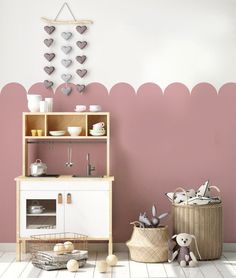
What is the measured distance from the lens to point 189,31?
6.21 m

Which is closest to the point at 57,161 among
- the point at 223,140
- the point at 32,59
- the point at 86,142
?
the point at 86,142

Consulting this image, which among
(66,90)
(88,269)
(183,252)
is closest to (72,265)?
(88,269)

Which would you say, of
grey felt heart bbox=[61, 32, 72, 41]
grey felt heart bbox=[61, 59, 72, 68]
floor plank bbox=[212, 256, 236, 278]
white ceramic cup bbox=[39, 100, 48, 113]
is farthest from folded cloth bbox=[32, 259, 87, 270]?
grey felt heart bbox=[61, 32, 72, 41]

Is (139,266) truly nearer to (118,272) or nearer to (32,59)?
(118,272)

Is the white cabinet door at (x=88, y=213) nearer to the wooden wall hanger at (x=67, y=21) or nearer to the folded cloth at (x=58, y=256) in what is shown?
the folded cloth at (x=58, y=256)

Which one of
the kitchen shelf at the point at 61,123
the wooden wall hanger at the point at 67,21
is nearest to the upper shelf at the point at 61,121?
the kitchen shelf at the point at 61,123

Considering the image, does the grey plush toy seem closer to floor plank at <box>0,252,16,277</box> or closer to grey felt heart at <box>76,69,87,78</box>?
floor plank at <box>0,252,16,277</box>

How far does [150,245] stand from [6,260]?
51.1 inches

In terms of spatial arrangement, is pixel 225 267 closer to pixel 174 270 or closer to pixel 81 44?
pixel 174 270

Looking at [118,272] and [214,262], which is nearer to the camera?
[118,272]

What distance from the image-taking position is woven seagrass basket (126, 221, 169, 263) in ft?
18.6

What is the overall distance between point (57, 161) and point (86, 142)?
0.33m

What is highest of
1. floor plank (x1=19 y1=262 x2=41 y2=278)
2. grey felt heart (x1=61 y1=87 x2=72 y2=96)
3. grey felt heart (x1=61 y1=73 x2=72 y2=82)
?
grey felt heart (x1=61 y1=73 x2=72 y2=82)

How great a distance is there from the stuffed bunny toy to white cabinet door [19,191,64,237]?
1.00m
